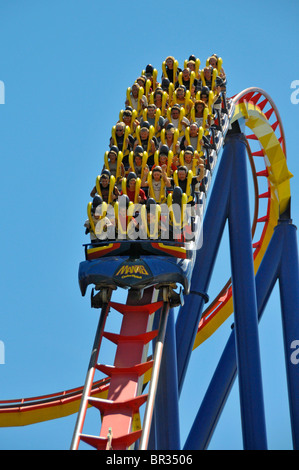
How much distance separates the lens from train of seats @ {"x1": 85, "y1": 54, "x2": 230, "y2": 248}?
635 centimetres

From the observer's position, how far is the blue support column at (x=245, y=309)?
25.5ft

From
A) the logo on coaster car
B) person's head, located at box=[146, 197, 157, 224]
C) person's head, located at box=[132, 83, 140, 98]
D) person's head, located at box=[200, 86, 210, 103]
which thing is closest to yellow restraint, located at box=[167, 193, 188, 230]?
person's head, located at box=[146, 197, 157, 224]

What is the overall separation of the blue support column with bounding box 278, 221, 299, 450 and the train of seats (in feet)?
6.59

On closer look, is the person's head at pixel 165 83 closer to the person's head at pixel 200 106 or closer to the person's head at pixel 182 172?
the person's head at pixel 200 106

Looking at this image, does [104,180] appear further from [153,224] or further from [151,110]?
[151,110]

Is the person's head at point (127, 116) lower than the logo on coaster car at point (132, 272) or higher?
higher

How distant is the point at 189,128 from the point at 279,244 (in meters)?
2.78

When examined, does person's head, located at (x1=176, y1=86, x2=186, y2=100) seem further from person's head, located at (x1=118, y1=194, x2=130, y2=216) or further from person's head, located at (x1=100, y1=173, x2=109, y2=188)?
person's head, located at (x1=118, y1=194, x2=130, y2=216)

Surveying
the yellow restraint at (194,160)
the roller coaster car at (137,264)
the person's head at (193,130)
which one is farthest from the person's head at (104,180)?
the person's head at (193,130)

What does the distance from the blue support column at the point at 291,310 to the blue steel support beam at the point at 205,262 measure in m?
1.31

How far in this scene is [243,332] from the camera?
27.2 feet

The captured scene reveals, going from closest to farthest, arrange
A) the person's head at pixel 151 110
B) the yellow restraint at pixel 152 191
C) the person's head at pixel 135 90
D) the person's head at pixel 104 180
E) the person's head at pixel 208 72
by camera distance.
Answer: the yellow restraint at pixel 152 191
the person's head at pixel 104 180
the person's head at pixel 151 110
the person's head at pixel 135 90
the person's head at pixel 208 72
